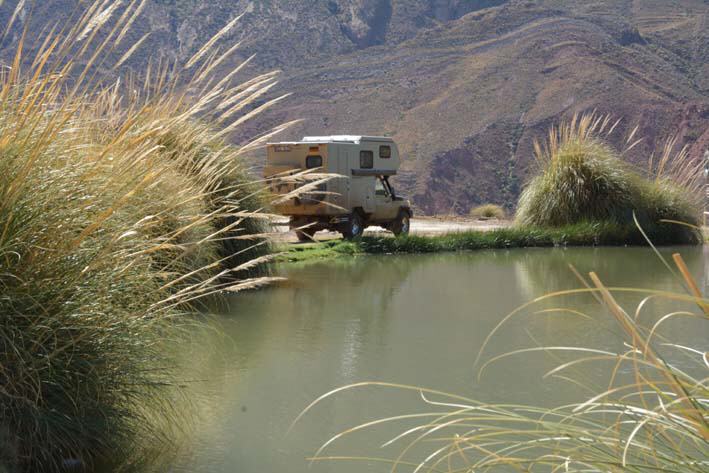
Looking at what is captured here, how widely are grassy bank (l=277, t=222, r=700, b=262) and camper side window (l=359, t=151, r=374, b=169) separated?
2294mm

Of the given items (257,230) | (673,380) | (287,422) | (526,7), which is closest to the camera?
(673,380)

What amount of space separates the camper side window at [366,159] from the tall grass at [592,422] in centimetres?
771

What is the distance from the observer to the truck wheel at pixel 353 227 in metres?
16.2

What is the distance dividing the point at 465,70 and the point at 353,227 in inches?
1670

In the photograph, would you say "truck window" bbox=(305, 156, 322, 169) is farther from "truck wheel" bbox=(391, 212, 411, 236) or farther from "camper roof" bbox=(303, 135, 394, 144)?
"truck wheel" bbox=(391, 212, 411, 236)

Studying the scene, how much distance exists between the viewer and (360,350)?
6.54m

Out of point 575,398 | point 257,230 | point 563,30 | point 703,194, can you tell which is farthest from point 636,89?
point 575,398

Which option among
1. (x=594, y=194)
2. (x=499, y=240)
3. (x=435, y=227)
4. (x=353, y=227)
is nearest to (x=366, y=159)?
(x=353, y=227)

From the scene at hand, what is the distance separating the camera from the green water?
14.9 feet

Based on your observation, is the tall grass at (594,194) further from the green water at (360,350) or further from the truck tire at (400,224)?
the green water at (360,350)

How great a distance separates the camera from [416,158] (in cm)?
5194

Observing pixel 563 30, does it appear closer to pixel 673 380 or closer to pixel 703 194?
pixel 703 194

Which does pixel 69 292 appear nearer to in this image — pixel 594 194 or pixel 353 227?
pixel 353 227

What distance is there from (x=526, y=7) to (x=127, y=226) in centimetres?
6464
